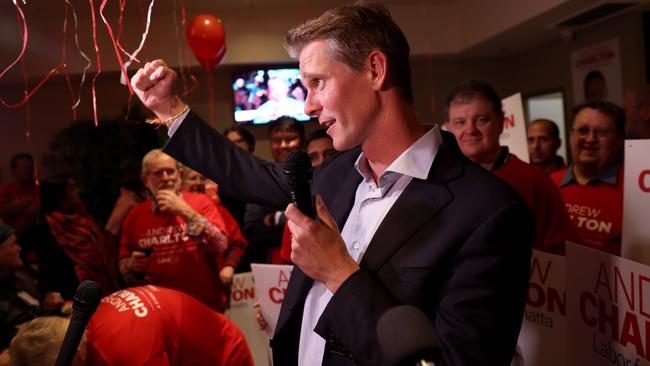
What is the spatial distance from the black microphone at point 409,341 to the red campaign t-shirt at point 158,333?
138cm

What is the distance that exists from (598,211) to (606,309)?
1.14m

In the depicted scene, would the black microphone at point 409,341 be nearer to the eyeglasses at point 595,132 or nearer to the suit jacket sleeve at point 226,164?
the suit jacket sleeve at point 226,164

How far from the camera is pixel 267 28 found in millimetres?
7852

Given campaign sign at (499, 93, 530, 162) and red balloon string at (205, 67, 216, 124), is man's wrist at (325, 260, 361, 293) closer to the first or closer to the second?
campaign sign at (499, 93, 530, 162)

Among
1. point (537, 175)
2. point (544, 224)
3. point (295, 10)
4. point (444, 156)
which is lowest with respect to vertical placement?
point (544, 224)

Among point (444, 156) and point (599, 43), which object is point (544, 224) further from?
point (599, 43)

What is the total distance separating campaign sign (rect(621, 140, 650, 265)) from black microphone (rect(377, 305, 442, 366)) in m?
1.39

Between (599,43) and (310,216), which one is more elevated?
(599,43)

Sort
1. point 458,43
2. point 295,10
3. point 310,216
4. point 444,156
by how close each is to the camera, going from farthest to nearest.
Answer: point 458,43 → point 295,10 → point 444,156 → point 310,216

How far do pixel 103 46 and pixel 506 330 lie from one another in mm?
6347

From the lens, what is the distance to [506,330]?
41.9 inches

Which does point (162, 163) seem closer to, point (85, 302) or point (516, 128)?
point (516, 128)

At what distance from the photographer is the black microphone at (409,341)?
68 centimetres

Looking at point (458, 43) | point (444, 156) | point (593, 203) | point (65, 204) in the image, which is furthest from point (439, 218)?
point (458, 43)
